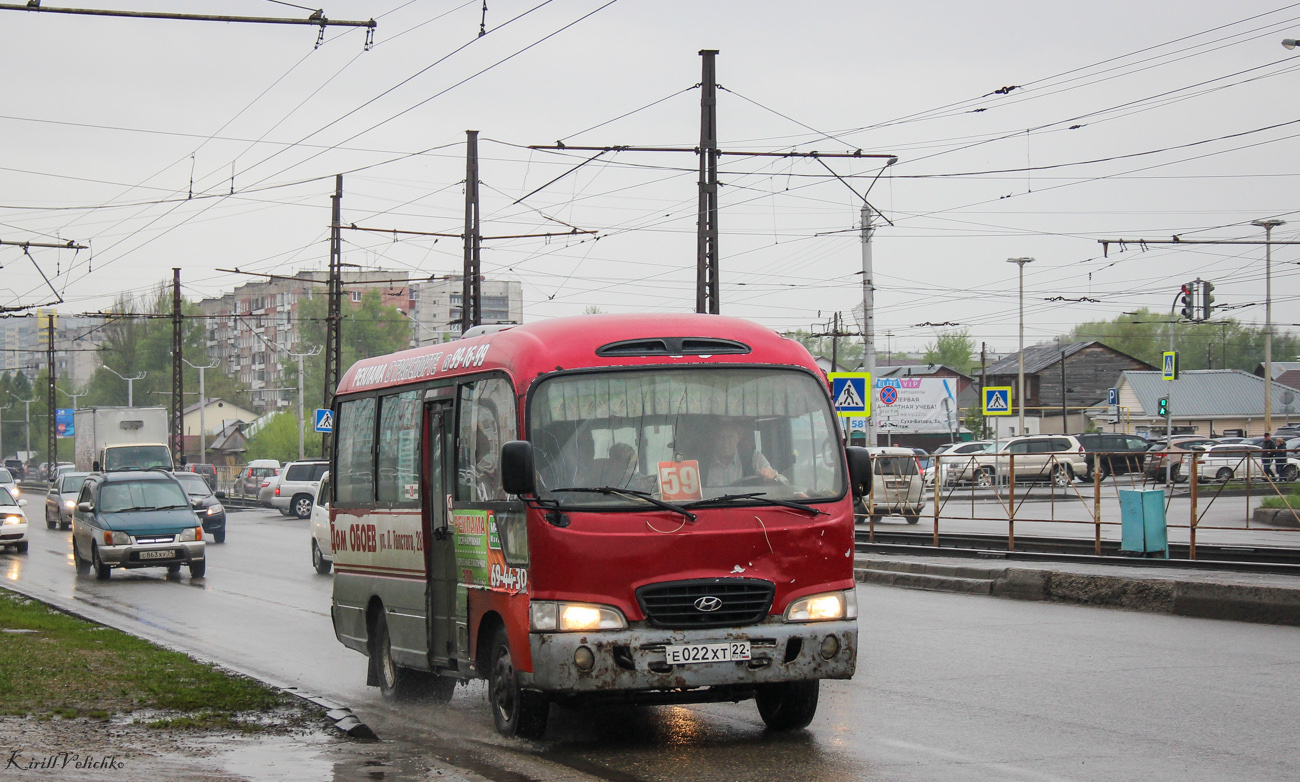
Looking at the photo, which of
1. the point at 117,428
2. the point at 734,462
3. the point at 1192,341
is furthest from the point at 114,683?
the point at 1192,341

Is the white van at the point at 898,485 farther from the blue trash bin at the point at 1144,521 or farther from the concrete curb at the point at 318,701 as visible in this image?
the concrete curb at the point at 318,701

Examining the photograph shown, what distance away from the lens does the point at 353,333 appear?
396 feet

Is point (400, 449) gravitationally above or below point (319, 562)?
above

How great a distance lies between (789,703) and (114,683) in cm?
520

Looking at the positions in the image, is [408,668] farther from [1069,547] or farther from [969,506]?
[969,506]

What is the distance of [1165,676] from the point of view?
33.7ft

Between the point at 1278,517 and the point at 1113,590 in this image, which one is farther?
the point at 1278,517

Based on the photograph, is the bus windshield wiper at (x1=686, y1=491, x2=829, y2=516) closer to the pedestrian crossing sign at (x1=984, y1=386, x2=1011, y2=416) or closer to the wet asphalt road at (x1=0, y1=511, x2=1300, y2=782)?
the wet asphalt road at (x1=0, y1=511, x2=1300, y2=782)

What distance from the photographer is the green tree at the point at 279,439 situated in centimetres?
9550

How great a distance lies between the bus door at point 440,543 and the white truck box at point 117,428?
4246cm

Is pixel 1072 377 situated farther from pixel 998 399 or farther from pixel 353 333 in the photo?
pixel 998 399

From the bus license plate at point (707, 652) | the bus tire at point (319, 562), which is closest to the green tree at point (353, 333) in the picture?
the bus tire at point (319, 562)

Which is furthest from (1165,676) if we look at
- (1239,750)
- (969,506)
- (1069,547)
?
(969,506)

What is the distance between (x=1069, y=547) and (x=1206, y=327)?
10786cm
